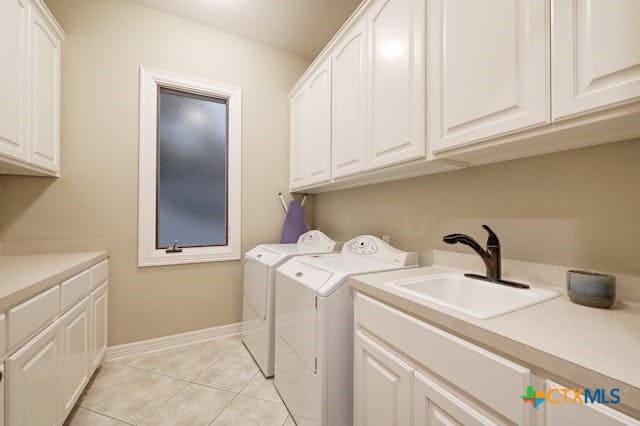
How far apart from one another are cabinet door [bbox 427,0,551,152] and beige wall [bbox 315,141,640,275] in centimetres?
35

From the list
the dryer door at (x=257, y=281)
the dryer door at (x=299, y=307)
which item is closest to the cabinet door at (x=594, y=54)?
the dryer door at (x=299, y=307)

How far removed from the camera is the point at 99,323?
1.82m

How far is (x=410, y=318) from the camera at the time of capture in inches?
34.6

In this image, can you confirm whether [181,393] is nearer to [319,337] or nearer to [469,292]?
[319,337]

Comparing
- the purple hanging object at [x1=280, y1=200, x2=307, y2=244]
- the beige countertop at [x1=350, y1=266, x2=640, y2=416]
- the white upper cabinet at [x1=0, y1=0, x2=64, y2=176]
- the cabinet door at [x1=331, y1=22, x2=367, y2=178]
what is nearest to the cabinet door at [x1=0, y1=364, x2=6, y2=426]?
the white upper cabinet at [x1=0, y1=0, x2=64, y2=176]

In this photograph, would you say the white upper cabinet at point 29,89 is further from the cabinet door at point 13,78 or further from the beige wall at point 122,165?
the beige wall at point 122,165

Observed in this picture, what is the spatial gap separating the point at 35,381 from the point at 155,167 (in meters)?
1.60

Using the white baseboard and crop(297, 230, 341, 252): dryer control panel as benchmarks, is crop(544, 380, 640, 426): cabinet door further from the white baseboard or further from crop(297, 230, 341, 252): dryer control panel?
the white baseboard

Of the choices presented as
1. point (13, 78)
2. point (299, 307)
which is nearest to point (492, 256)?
point (299, 307)

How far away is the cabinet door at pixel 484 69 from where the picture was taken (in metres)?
0.83

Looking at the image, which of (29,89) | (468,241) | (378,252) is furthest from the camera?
(378,252)

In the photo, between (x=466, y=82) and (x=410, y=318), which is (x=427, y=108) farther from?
(x=410, y=318)

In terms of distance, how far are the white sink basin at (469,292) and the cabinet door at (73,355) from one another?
1.65 m

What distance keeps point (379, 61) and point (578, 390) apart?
155 centimetres
